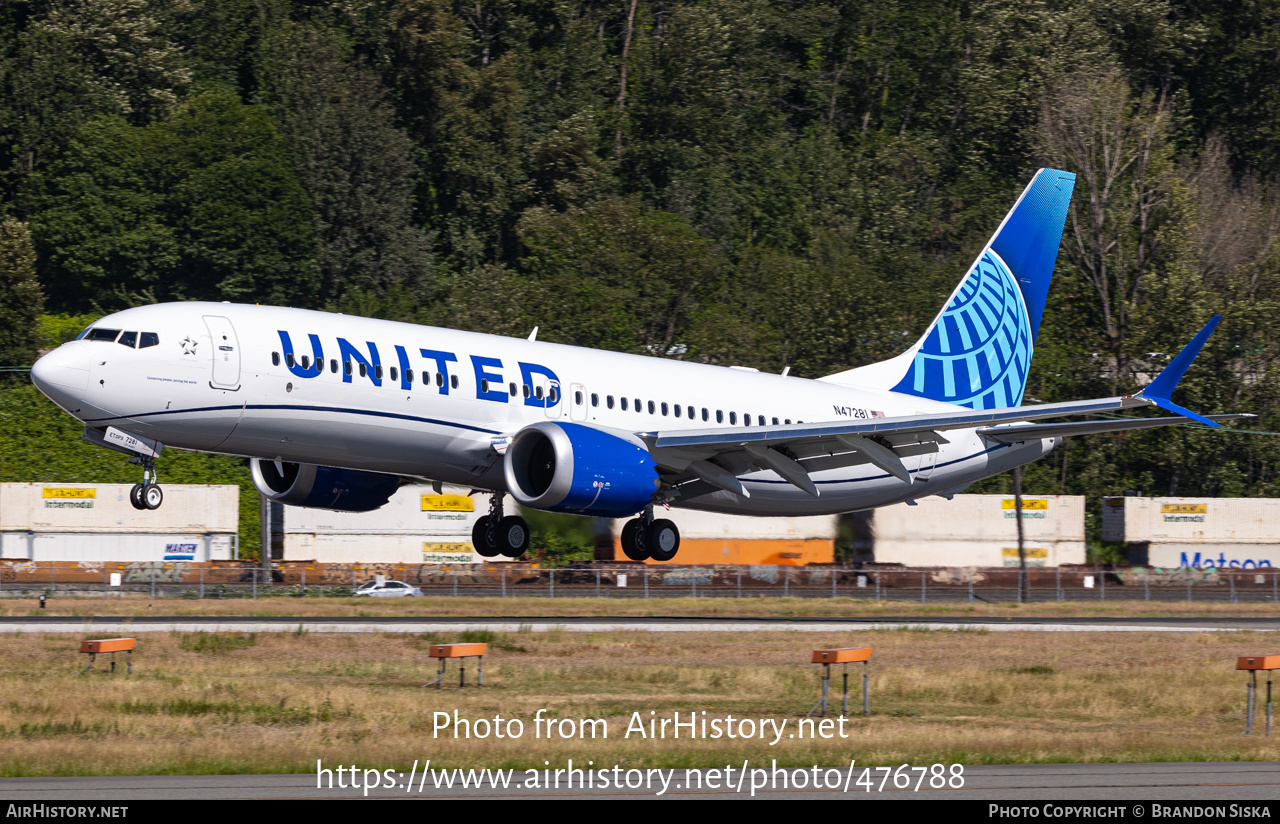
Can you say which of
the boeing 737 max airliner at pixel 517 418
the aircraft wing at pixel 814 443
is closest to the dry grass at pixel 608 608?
the boeing 737 max airliner at pixel 517 418

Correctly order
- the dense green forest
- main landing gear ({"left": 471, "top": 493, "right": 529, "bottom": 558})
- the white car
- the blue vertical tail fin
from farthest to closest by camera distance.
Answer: the dense green forest, the white car, the blue vertical tail fin, main landing gear ({"left": 471, "top": 493, "right": 529, "bottom": 558})

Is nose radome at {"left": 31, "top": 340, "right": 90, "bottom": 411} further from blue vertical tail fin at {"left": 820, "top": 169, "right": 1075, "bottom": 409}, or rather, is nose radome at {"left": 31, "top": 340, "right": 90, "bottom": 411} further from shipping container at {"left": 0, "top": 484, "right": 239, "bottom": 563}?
shipping container at {"left": 0, "top": 484, "right": 239, "bottom": 563}

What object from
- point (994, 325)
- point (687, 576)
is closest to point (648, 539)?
point (994, 325)

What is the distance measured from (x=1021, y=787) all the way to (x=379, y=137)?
3700 inches

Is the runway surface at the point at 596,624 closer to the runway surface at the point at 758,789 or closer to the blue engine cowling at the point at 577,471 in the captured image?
the blue engine cowling at the point at 577,471

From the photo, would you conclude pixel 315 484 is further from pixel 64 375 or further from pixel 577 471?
pixel 64 375

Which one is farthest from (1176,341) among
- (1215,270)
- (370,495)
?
(370,495)

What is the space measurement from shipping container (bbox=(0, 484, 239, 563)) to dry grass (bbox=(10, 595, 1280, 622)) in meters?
6.76

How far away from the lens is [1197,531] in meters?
76.3

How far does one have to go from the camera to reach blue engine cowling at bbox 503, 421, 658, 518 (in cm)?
3412

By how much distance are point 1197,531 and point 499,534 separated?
4901 centimetres

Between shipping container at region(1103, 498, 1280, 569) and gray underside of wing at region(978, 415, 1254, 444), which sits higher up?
gray underside of wing at region(978, 415, 1254, 444)

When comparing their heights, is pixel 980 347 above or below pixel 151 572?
above

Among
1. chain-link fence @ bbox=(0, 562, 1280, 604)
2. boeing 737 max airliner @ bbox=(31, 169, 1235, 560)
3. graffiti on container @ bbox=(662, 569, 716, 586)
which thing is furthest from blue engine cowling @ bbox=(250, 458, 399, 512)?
graffiti on container @ bbox=(662, 569, 716, 586)
